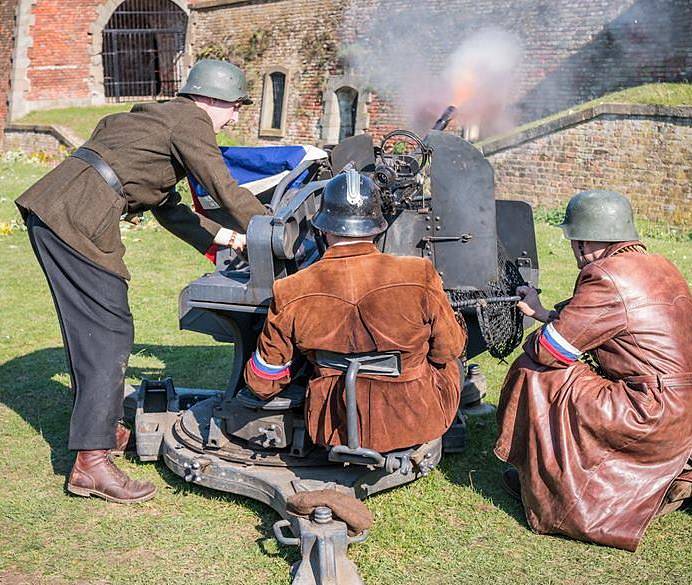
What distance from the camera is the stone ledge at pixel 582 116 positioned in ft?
48.2

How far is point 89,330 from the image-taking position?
15.7ft

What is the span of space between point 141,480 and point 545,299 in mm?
5048

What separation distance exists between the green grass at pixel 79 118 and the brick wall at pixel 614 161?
442 inches

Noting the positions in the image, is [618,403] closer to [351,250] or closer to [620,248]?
[620,248]

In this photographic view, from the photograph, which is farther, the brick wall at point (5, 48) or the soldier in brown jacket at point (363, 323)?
the brick wall at point (5, 48)

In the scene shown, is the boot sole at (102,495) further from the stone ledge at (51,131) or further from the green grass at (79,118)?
the green grass at (79,118)

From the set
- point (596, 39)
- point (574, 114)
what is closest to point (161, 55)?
point (596, 39)

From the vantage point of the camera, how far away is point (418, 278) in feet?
13.4

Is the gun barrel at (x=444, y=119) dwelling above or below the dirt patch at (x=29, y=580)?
above

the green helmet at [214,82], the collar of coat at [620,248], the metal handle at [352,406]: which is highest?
the green helmet at [214,82]

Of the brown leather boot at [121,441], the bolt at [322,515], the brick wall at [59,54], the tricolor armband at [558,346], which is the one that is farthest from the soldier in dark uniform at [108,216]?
the brick wall at [59,54]

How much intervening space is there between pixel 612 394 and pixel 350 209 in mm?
1456

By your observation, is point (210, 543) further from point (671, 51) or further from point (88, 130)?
point (88, 130)

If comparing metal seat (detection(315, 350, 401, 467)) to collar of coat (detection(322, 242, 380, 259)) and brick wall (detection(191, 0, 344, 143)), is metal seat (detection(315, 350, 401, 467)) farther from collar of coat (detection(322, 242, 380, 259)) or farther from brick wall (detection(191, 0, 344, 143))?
brick wall (detection(191, 0, 344, 143))
